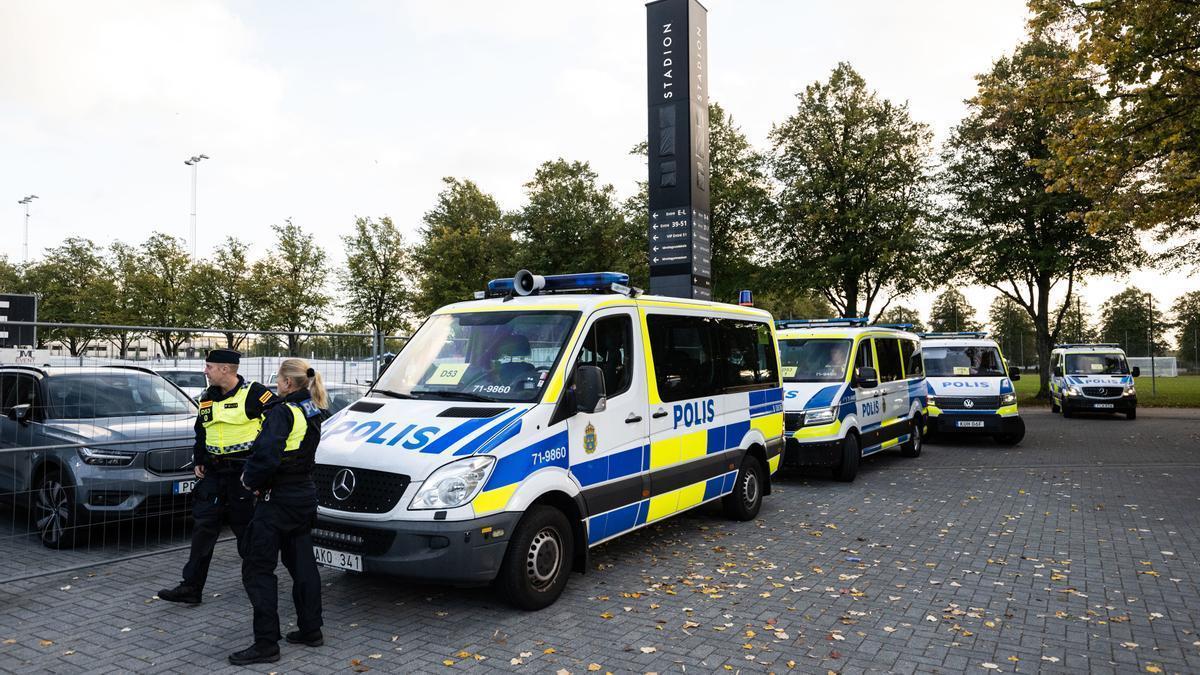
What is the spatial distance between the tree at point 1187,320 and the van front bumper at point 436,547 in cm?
7511

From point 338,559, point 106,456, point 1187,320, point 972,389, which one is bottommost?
point 338,559

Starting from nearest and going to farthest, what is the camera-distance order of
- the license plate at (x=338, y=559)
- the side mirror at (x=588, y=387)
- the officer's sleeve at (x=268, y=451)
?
1. the officer's sleeve at (x=268, y=451)
2. the license plate at (x=338, y=559)
3. the side mirror at (x=588, y=387)

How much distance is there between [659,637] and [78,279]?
168 feet

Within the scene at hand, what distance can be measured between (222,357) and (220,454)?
649mm

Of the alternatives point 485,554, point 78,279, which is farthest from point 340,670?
point 78,279

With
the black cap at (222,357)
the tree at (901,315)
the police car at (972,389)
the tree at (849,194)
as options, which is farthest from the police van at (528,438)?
the tree at (901,315)

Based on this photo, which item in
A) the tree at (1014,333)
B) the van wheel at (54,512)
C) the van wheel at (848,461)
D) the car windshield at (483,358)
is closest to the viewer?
the car windshield at (483,358)

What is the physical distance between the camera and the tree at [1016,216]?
25281 millimetres

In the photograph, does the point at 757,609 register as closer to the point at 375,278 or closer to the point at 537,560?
the point at 537,560

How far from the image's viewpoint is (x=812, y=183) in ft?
90.6

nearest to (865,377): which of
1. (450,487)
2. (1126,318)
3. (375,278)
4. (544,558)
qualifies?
(544,558)

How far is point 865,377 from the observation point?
10727 mm

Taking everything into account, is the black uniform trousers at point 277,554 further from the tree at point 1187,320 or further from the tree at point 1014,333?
the tree at point 1187,320

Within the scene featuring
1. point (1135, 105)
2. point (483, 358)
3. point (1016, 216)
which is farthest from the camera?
point (1016, 216)
